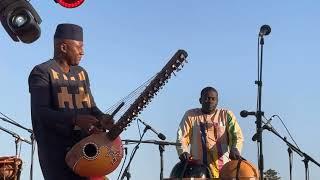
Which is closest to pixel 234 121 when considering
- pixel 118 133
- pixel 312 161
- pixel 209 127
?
pixel 209 127

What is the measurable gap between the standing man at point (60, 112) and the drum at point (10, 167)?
4.99m

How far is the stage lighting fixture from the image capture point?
17.6 feet

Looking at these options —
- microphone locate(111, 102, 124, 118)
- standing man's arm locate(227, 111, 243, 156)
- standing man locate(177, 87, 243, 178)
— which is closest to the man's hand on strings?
microphone locate(111, 102, 124, 118)

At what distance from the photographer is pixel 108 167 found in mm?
4668

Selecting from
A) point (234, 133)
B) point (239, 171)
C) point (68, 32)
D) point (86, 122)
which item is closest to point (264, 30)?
point (234, 133)

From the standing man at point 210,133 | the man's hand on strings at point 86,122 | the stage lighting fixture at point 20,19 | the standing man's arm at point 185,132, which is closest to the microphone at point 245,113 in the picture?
the standing man at point 210,133

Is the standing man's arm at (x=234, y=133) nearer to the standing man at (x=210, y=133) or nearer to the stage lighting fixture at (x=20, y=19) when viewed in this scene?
the standing man at (x=210, y=133)

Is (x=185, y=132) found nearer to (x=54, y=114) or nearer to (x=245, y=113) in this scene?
(x=245, y=113)

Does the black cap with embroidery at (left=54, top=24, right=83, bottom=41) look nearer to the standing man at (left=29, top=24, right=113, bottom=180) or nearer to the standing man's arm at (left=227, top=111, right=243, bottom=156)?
the standing man at (left=29, top=24, right=113, bottom=180)

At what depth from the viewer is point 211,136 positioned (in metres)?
8.11

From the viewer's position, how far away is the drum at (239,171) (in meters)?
6.50

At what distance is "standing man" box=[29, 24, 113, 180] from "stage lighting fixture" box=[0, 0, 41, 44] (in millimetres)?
596

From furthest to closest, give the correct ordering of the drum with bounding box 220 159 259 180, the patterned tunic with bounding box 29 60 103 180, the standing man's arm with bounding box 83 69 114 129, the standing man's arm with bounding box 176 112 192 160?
the standing man's arm with bounding box 176 112 192 160
the drum with bounding box 220 159 259 180
the standing man's arm with bounding box 83 69 114 129
the patterned tunic with bounding box 29 60 103 180

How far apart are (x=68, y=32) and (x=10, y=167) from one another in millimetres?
5126
